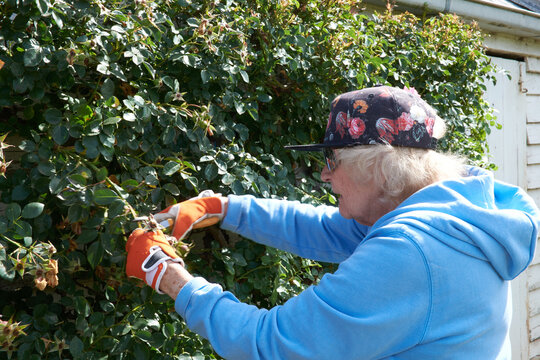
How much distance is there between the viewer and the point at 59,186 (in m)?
1.58

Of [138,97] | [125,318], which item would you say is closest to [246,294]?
[125,318]

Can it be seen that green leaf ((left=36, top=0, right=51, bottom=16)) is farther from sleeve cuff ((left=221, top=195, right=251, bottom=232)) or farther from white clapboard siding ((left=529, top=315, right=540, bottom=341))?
white clapboard siding ((left=529, top=315, right=540, bottom=341))

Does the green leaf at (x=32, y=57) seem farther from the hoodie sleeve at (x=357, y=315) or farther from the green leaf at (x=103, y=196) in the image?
the hoodie sleeve at (x=357, y=315)

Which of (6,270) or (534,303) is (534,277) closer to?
(534,303)

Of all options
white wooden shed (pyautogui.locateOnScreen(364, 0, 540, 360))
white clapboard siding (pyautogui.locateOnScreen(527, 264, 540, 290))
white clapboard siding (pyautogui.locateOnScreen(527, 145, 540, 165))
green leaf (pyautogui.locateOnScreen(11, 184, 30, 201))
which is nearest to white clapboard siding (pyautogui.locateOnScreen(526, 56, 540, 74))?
white wooden shed (pyautogui.locateOnScreen(364, 0, 540, 360))

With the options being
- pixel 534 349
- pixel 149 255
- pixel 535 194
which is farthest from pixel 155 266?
pixel 534 349

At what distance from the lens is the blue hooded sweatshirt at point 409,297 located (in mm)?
1310

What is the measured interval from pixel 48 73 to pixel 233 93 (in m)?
0.66

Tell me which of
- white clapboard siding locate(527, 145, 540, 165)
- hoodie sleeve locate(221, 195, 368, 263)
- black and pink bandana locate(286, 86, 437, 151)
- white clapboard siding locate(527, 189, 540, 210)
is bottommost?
white clapboard siding locate(527, 189, 540, 210)

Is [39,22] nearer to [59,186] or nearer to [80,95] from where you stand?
[80,95]

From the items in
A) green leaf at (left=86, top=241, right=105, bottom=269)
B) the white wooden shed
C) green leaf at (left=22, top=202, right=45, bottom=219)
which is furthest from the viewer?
the white wooden shed

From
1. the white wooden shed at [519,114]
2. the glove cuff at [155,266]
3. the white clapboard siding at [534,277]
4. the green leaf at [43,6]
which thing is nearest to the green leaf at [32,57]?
the green leaf at [43,6]

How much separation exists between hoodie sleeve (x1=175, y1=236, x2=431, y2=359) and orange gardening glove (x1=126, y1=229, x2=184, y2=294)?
26 centimetres

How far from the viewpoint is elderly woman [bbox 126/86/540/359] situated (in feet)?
4.31
